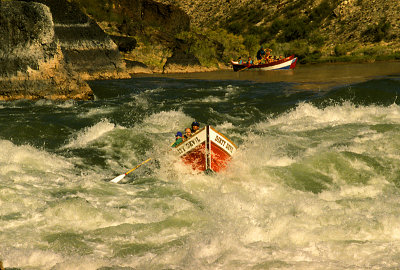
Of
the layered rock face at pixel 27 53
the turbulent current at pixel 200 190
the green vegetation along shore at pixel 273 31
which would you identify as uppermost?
the green vegetation along shore at pixel 273 31

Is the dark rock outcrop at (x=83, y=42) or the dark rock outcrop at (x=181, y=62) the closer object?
the dark rock outcrop at (x=83, y=42)

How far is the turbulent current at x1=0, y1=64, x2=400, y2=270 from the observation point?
6.80 meters

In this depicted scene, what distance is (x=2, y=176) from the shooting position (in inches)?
396

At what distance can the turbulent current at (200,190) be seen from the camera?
6801 mm

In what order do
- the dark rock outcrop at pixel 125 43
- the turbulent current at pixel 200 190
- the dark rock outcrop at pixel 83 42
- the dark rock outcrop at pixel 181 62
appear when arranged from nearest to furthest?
the turbulent current at pixel 200 190
the dark rock outcrop at pixel 83 42
the dark rock outcrop at pixel 125 43
the dark rock outcrop at pixel 181 62

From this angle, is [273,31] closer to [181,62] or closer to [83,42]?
[181,62]

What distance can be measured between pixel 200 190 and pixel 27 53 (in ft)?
36.2

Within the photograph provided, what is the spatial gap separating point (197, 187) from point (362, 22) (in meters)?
50.6

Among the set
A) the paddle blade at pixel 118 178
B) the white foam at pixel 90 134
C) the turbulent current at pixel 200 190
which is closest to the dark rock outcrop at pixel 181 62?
the turbulent current at pixel 200 190

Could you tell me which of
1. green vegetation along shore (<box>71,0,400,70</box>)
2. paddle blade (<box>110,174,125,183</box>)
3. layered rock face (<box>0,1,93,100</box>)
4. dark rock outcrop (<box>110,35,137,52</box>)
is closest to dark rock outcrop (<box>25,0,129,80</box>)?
dark rock outcrop (<box>110,35,137,52</box>)

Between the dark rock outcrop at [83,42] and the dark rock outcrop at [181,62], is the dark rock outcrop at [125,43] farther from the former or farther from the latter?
the dark rock outcrop at [83,42]

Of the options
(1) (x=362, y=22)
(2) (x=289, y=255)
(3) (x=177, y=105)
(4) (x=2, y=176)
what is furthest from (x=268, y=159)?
(1) (x=362, y=22)

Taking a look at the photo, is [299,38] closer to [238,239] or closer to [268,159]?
[268,159]

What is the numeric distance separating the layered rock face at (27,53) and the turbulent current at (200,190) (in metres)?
0.97
